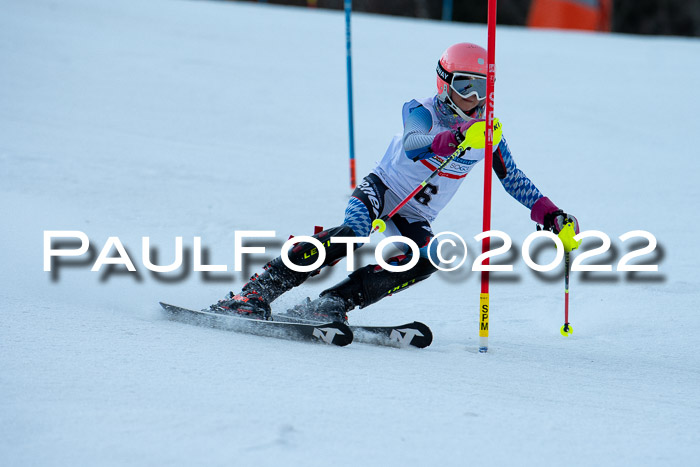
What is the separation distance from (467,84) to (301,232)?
2.76m

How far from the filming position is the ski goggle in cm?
355

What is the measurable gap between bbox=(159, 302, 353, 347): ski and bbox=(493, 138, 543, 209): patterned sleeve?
3.94 ft

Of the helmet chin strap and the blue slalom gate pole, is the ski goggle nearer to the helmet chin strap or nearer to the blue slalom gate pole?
the helmet chin strap

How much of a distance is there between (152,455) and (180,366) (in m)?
0.71

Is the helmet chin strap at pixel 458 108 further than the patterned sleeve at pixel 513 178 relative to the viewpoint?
No

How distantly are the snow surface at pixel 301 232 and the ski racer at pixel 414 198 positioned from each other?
372 millimetres

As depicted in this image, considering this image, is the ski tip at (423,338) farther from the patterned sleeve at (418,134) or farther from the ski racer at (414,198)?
the patterned sleeve at (418,134)

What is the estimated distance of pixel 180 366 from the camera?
280 centimetres

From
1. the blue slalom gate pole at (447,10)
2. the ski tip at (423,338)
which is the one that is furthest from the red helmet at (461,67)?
the blue slalom gate pole at (447,10)

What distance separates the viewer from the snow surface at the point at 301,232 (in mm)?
2369

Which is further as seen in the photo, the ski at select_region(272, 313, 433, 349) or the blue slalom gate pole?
the blue slalom gate pole

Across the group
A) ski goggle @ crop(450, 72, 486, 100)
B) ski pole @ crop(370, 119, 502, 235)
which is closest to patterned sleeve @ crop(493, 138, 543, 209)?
ski pole @ crop(370, 119, 502, 235)

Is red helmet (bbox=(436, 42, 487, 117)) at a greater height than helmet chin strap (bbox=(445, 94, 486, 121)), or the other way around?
red helmet (bbox=(436, 42, 487, 117))

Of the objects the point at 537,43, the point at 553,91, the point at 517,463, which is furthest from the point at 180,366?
the point at 537,43
